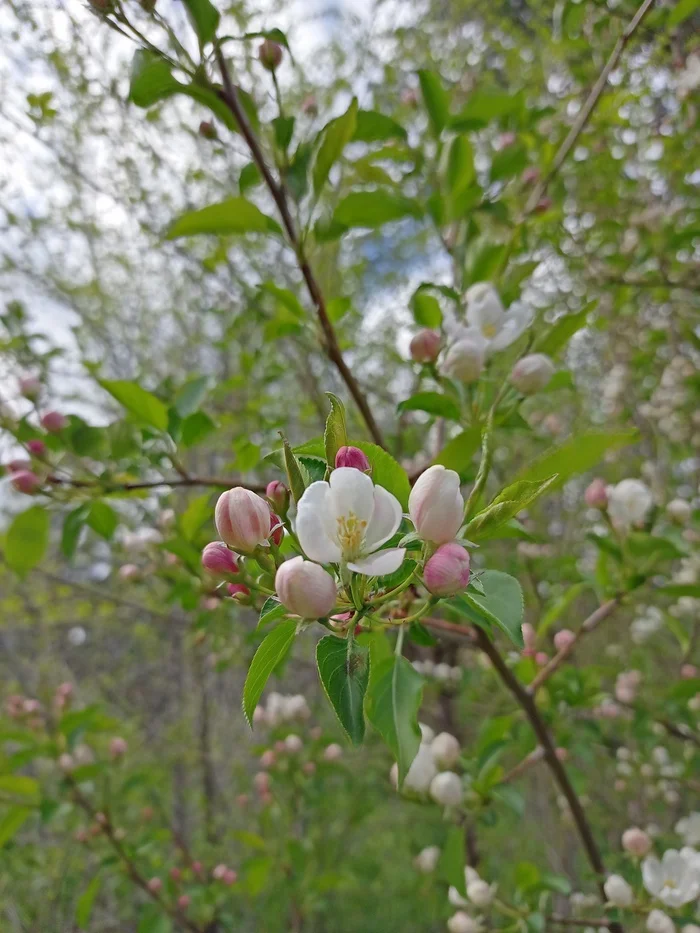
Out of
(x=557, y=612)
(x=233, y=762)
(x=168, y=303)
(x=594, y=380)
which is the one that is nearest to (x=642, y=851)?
(x=557, y=612)

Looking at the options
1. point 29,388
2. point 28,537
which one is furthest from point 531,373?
point 29,388

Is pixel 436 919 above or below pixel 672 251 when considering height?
below

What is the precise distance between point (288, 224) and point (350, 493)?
460 mm

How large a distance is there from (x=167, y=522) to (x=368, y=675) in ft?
2.88

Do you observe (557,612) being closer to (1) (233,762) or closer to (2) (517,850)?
(1) (233,762)

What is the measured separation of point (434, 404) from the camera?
0.79 m

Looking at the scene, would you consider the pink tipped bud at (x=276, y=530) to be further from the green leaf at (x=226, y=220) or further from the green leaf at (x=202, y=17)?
the green leaf at (x=202, y=17)

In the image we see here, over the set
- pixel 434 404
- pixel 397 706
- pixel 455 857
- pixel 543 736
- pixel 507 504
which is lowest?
pixel 455 857

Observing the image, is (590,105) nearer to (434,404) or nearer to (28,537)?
(434,404)

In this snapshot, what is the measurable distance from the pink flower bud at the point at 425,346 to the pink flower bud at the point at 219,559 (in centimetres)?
39

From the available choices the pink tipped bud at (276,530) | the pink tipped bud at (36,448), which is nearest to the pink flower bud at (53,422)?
the pink tipped bud at (36,448)

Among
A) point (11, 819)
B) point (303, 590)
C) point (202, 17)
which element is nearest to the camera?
point (303, 590)

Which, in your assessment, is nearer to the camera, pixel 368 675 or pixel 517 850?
pixel 368 675

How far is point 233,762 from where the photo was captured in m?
3.54
